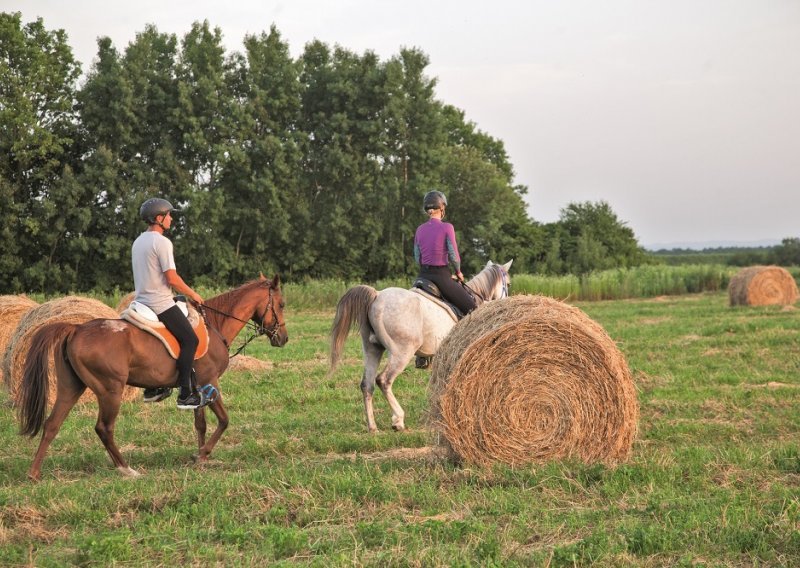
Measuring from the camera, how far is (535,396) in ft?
27.5

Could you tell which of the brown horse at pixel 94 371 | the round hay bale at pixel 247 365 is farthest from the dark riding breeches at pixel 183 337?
the round hay bale at pixel 247 365

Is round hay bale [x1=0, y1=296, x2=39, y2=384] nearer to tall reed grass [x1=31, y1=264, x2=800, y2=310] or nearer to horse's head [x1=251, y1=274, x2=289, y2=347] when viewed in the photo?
horse's head [x1=251, y1=274, x2=289, y2=347]

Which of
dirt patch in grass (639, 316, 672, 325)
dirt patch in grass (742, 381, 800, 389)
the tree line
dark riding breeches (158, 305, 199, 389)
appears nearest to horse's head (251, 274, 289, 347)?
dark riding breeches (158, 305, 199, 389)

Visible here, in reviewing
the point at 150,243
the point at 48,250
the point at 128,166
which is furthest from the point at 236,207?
the point at 150,243

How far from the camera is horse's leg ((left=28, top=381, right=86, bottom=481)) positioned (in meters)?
8.26

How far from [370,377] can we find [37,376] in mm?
4167

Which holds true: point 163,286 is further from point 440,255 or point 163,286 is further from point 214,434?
point 440,255

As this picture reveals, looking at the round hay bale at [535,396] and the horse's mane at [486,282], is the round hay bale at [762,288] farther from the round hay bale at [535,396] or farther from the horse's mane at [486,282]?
the round hay bale at [535,396]

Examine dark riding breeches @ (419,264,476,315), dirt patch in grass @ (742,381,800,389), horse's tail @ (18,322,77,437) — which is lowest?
dirt patch in grass @ (742,381,800,389)

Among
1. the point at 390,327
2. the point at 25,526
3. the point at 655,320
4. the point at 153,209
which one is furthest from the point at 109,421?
the point at 655,320

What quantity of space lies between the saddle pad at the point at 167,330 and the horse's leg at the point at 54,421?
81 cm

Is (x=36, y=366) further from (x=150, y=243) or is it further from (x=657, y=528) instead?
(x=657, y=528)

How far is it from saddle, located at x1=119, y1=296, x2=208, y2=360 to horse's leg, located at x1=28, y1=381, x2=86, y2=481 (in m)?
0.82

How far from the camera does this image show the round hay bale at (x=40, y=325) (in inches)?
497
